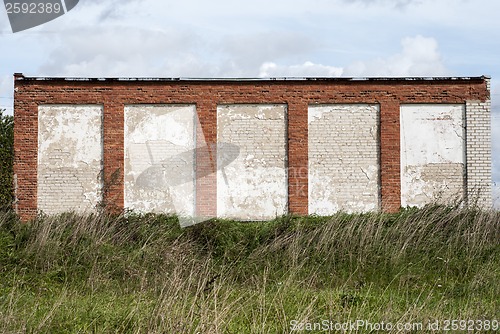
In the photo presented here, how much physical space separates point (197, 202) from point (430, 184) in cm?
673

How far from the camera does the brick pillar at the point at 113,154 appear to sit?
18828 millimetres

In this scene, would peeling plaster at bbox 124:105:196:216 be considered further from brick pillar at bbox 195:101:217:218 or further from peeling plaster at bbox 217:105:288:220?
peeling plaster at bbox 217:105:288:220

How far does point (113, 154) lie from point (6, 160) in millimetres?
9981

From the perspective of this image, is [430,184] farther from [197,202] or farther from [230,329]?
[230,329]

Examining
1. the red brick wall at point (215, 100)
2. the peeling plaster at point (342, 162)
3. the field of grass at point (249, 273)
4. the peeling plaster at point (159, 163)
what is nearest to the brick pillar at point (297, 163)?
the red brick wall at point (215, 100)

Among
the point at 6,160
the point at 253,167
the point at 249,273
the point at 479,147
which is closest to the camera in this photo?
the point at 249,273

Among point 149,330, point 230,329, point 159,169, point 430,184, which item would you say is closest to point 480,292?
point 230,329

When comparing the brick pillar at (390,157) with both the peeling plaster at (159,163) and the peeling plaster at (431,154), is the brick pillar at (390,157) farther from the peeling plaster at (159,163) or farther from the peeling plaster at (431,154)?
the peeling plaster at (159,163)

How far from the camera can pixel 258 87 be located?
19.0m

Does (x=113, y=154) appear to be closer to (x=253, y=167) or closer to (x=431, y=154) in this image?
(x=253, y=167)

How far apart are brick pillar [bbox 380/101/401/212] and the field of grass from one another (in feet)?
17.8

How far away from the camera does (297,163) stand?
1891cm

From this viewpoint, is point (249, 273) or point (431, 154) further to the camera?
point (431, 154)

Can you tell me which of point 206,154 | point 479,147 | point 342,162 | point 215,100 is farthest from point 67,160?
point 479,147
